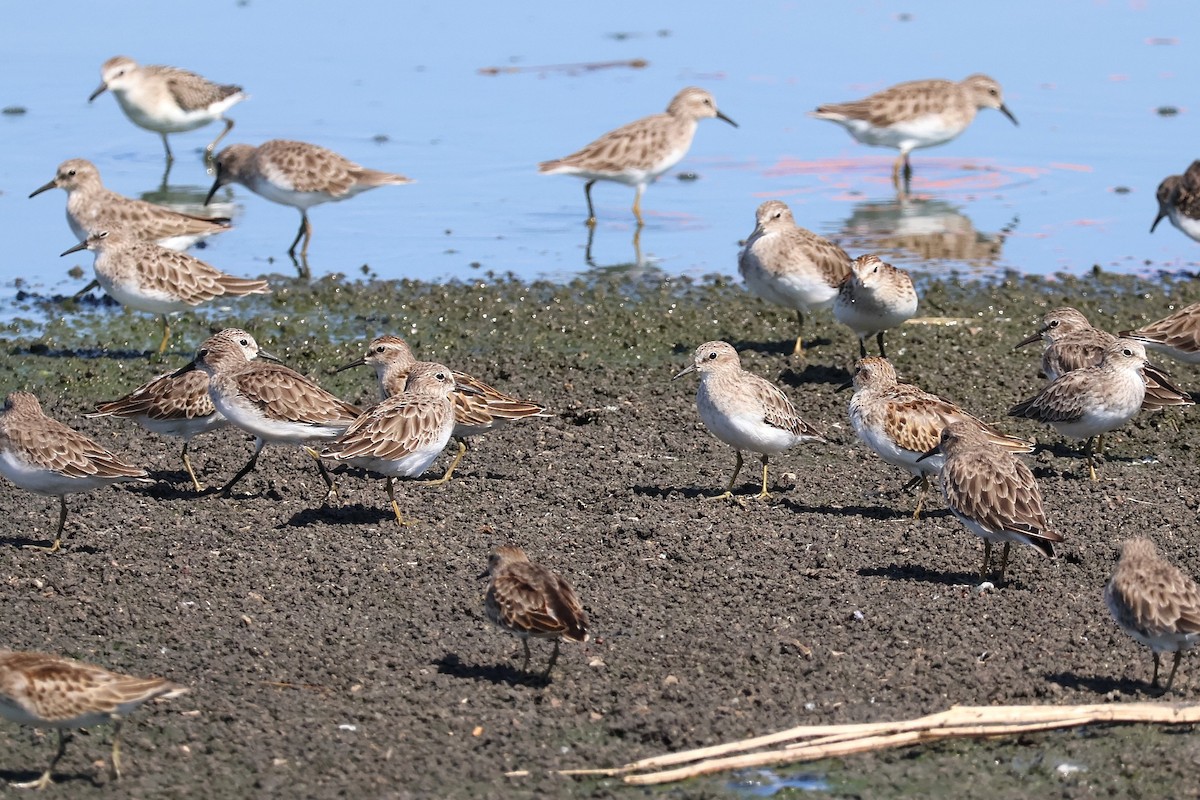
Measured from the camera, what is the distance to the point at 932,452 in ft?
33.9

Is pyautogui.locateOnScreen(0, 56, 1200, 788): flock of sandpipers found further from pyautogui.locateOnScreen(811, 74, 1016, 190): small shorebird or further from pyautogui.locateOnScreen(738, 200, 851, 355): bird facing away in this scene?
pyautogui.locateOnScreen(811, 74, 1016, 190): small shorebird

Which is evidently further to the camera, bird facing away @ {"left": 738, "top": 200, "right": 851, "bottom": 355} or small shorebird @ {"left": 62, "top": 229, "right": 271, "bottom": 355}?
bird facing away @ {"left": 738, "top": 200, "right": 851, "bottom": 355}

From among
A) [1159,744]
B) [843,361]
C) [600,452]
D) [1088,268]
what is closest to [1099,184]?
[1088,268]

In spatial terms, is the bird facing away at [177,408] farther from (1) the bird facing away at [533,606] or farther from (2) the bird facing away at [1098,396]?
(2) the bird facing away at [1098,396]

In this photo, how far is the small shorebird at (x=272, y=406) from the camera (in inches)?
425

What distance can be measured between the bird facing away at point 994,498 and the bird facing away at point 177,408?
16.5ft

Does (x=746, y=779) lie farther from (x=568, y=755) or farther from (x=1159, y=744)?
(x=1159, y=744)

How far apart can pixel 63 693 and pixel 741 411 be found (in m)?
A: 5.24

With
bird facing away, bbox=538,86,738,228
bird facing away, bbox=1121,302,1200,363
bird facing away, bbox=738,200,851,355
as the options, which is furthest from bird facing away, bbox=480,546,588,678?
bird facing away, bbox=538,86,738,228

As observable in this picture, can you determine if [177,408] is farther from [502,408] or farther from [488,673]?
[488,673]

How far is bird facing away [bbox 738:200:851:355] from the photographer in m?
14.2

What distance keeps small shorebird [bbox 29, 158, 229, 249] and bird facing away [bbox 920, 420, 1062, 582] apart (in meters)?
8.83

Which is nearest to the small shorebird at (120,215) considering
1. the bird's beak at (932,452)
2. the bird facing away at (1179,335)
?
the bird's beak at (932,452)

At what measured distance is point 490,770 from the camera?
287 inches
